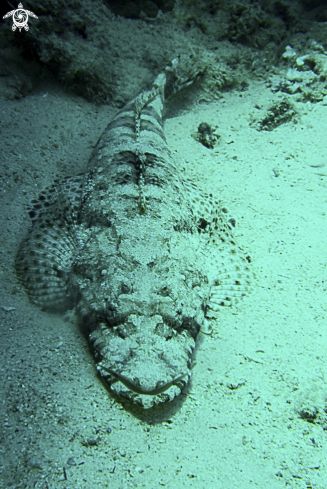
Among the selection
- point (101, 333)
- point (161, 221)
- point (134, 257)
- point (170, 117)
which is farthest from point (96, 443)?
point (170, 117)

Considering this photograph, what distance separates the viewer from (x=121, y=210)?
3184 mm

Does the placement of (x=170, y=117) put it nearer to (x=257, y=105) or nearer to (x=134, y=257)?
(x=257, y=105)

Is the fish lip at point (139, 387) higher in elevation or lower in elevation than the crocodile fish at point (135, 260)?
lower

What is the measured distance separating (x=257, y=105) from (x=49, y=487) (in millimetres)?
6024

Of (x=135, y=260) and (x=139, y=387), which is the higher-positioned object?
(x=135, y=260)

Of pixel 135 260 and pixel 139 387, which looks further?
pixel 135 260

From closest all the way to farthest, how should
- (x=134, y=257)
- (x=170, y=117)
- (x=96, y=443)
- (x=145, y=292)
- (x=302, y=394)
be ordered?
1. (x=96, y=443)
2. (x=302, y=394)
3. (x=145, y=292)
4. (x=134, y=257)
5. (x=170, y=117)

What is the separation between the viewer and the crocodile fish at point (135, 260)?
94.0 inches

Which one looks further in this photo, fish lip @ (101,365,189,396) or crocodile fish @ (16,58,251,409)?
crocodile fish @ (16,58,251,409)

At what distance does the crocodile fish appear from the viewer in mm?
2387

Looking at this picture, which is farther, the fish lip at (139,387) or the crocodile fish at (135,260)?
the crocodile fish at (135,260)

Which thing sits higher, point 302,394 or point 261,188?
point 261,188

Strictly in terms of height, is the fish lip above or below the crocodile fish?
below

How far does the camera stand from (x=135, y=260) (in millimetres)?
2814
